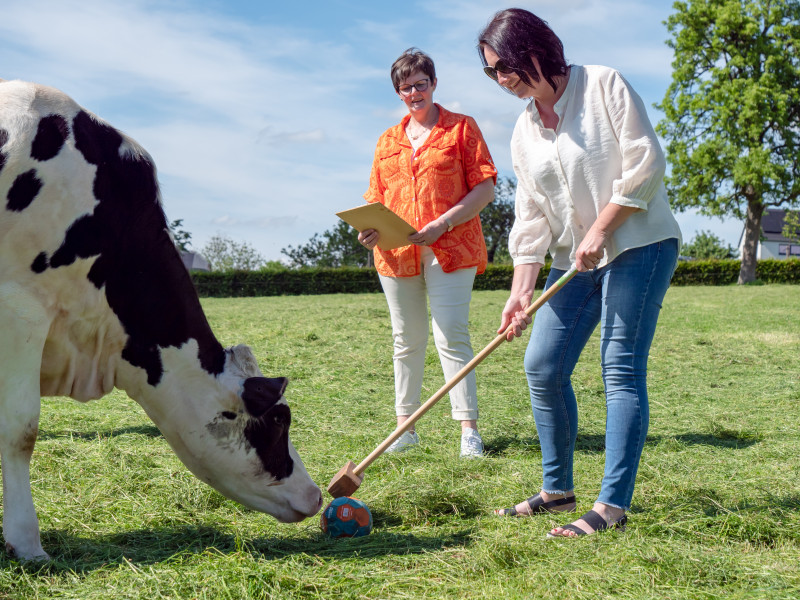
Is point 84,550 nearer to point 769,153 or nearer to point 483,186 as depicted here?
point 483,186

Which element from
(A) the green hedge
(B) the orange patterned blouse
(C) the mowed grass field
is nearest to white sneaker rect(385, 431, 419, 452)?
(C) the mowed grass field

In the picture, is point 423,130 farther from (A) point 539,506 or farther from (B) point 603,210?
(A) point 539,506

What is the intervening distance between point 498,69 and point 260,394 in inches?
63.5

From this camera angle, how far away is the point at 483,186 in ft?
15.4

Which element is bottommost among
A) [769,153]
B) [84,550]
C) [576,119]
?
[84,550]

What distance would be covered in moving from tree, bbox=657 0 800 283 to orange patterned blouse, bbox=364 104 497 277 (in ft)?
98.6

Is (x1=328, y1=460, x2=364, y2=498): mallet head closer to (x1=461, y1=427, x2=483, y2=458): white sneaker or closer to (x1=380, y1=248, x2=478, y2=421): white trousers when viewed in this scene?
(x1=461, y1=427, x2=483, y2=458): white sneaker

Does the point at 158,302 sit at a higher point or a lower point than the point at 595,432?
higher

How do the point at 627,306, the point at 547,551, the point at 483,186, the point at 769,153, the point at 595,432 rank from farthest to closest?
the point at 769,153 < the point at 595,432 < the point at 483,186 < the point at 627,306 < the point at 547,551

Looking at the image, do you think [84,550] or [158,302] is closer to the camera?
[84,550]

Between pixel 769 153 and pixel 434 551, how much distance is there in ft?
111

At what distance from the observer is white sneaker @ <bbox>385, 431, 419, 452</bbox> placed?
15.3ft

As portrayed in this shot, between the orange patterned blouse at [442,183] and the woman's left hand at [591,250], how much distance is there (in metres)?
1.56

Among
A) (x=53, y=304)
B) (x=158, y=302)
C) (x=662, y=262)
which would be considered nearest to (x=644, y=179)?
(x=662, y=262)
